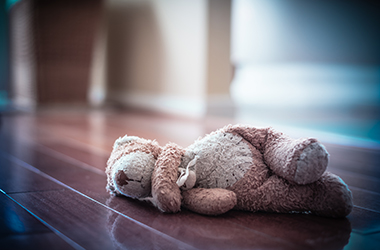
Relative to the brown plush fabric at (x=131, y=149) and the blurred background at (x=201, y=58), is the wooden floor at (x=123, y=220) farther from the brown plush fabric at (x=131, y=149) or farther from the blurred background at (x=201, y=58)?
the blurred background at (x=201, y=58)

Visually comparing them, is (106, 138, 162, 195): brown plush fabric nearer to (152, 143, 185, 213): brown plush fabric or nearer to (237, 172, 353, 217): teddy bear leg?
(152, 143, 185, 213): brown plush fabric

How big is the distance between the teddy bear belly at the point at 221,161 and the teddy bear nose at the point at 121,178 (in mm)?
107

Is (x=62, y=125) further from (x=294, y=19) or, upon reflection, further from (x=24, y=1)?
(x=294, y=19)

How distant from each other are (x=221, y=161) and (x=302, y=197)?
6.1 inches

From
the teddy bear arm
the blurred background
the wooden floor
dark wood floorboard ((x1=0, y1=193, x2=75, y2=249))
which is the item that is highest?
the blurred background

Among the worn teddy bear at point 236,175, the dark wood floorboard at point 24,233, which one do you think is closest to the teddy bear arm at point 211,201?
the worn teddy bear at point 236,175

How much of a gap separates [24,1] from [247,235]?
2.81 metres

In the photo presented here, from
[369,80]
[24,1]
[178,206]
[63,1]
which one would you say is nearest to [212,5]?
[63,1]

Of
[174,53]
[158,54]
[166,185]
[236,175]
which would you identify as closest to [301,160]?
[236,175]

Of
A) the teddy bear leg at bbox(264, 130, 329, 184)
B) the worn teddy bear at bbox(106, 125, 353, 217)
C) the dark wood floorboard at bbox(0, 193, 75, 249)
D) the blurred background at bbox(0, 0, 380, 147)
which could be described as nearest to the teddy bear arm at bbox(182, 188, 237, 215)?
the worn teddy bear at bbox(106, 125, 353, 217)

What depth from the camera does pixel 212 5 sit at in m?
2.38

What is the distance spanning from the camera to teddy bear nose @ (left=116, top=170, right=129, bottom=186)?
0.67m

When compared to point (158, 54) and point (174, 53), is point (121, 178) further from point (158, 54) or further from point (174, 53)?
point (158, 54)

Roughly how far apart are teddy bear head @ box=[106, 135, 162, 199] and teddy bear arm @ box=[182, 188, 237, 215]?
0.08 meters
